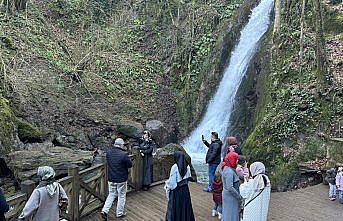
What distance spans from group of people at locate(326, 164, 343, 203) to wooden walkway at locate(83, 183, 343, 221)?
202 mm

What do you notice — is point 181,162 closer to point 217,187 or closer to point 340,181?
point 217,187

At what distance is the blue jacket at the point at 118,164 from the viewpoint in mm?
7527

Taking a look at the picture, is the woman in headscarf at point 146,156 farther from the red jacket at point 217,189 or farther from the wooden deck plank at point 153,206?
the red jacket at point 217,189

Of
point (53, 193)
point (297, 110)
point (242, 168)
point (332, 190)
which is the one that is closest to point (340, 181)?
point (332, 190)

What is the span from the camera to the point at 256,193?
5840mm

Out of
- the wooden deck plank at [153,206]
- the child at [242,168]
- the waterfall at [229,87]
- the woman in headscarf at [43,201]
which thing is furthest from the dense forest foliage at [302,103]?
the woman in headscarf at [43,201]

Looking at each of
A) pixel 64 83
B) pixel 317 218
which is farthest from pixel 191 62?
pixel 317 218

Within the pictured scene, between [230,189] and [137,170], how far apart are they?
13.5 ft

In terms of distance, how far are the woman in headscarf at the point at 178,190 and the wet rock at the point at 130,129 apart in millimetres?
11164

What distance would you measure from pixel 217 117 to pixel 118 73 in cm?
700

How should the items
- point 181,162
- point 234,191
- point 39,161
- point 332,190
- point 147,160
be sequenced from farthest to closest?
point 39,161 < point 147,160 < point 332,190 < point 181,162 < point 234,191

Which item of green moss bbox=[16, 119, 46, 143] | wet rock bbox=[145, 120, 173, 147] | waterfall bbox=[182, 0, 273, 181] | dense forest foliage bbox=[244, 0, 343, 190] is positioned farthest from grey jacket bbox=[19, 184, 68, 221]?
wet rock bbox=[145, 120, 173, 147]

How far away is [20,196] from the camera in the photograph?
5750mm

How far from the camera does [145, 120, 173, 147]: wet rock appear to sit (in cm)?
1914
